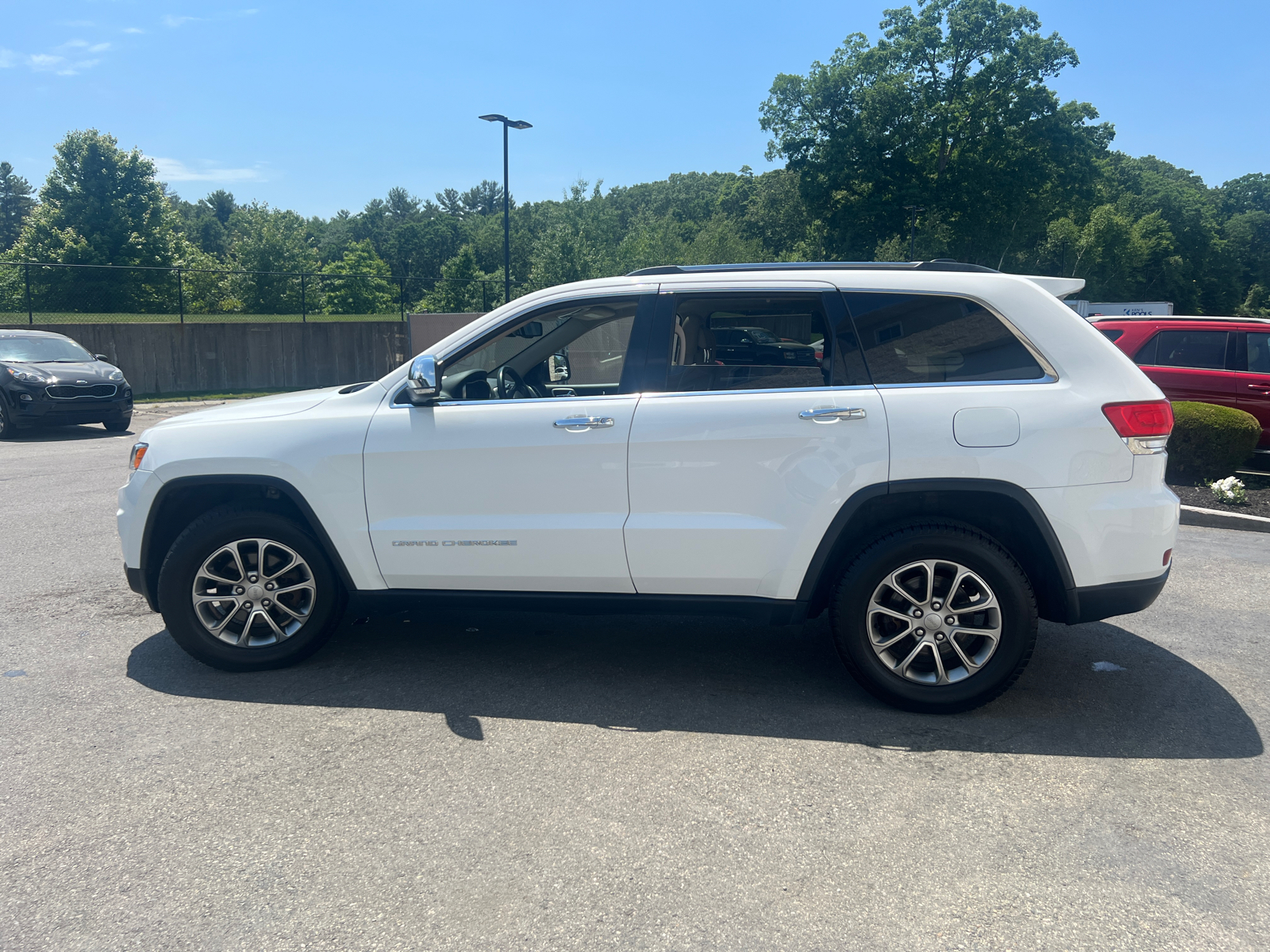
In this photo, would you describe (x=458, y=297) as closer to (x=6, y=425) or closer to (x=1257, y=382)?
(x=6, y=425)

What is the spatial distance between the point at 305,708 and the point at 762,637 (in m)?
2.39

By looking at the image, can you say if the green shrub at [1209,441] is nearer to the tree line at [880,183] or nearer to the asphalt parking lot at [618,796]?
the asphalt parking lot at [618,796]

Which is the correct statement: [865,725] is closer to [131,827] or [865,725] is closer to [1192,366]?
[131,827]

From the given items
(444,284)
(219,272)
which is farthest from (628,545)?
(444,284)

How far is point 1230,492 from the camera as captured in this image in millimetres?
8883

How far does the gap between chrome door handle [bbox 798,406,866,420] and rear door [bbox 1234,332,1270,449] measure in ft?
30.5

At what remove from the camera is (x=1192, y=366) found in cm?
1121

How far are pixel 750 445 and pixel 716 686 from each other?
1.22m

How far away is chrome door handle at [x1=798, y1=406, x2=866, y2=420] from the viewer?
12.8 feet

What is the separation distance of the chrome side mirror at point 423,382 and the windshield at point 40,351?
13.3m

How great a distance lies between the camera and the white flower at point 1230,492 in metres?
8.88

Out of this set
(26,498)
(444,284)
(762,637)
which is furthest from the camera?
(444,284)

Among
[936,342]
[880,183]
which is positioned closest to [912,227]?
[880,183]

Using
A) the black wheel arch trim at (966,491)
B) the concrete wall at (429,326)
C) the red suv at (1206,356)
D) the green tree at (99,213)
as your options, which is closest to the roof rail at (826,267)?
the black wheel arch trim at (966,491)
